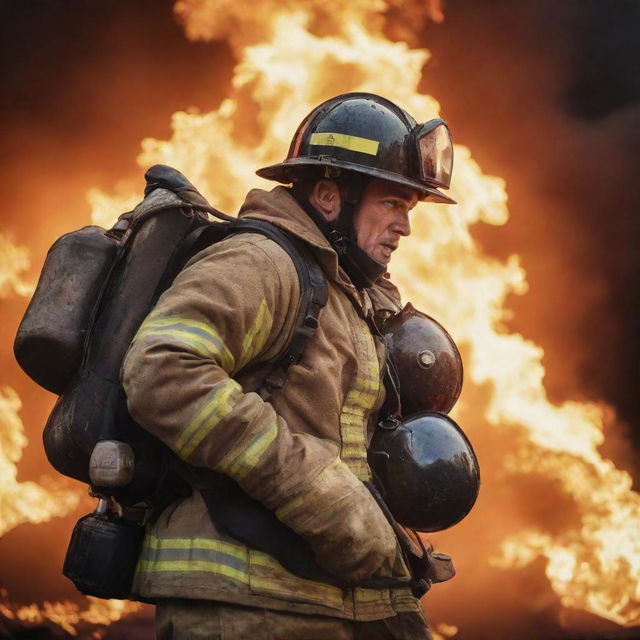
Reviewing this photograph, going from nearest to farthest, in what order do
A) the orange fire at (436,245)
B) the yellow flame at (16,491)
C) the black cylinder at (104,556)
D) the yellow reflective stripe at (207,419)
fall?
the yellow reflective stripe at (207,419) → the black cylinder at (104,556) → the orange fire at (436,245) → the yellow flame at (16,491)

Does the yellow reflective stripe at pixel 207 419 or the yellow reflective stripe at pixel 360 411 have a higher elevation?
the yellow reflective stripe at pixel 360 411

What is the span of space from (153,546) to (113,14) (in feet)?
24.8

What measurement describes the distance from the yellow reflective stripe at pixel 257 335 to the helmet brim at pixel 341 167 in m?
0.88

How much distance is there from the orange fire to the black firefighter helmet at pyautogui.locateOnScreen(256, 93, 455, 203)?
4.03m

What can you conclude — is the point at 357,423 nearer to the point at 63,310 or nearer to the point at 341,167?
the point at 341,167

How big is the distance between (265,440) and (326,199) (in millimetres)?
1263

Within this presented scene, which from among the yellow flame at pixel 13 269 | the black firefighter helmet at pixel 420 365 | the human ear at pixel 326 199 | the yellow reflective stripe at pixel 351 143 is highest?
the yellow flame at pixel 13 269

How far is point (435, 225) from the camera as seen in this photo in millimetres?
8461

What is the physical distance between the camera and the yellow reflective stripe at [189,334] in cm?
312

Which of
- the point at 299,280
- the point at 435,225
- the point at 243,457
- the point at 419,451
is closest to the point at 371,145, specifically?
the point at 299,280

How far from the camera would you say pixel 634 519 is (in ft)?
29.4

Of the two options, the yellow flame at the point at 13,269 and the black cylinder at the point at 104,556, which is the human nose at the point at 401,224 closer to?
the black cylinder at the point at 104,556

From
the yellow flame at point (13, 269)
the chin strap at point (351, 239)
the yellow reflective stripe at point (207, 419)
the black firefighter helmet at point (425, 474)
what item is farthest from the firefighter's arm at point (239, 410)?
the yellow flame at point (13, 269)

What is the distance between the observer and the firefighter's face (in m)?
3.98
